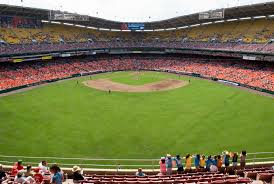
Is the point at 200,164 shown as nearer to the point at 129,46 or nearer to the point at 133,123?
the point at 133,123

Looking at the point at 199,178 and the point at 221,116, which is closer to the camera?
the point at 199,178

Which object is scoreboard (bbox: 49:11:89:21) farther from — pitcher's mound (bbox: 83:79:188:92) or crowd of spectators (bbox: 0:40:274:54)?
pitcher's mound (bbox: 83:79:188:92)

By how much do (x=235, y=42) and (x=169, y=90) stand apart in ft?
79.9

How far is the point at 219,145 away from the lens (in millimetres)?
25609

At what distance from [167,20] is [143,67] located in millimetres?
14642

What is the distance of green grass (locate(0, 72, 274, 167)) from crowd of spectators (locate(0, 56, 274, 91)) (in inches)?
256

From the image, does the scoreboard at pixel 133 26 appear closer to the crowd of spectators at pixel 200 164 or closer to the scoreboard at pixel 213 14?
the scoreboard at pixel 213 14

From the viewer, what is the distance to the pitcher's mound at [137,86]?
51.4 meters

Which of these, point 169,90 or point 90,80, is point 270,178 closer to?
point 169,90

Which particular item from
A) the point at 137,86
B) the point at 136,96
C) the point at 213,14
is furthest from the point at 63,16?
the point at 213,14

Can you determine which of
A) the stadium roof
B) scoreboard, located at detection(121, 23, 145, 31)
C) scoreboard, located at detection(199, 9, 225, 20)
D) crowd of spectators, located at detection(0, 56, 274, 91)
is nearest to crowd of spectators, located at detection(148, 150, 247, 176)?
crowd of spectators, located at detection(0, 56, 274, 91)

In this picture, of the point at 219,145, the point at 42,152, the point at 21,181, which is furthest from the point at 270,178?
the point at 42,152

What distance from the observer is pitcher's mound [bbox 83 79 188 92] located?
51.4 m

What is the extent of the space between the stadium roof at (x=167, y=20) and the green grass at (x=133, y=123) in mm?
21311
